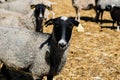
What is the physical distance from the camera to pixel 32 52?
262 inches

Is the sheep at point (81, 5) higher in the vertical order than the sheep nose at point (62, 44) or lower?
lower

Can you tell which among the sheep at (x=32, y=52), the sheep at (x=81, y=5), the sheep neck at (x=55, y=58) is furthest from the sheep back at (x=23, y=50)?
the sheep at (x=81, y=5)

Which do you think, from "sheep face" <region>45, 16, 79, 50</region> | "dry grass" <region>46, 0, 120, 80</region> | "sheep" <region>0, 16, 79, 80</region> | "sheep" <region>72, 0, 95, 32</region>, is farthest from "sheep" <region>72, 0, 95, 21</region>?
"sheep face" <region>45, 16, 79, 50</region>

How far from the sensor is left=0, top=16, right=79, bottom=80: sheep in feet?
21.5

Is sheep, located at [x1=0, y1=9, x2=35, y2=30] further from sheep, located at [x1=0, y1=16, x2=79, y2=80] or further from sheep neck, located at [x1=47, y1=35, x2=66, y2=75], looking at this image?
sheep neck, located at [x1=47, y1=35, x2=66, y2=75]

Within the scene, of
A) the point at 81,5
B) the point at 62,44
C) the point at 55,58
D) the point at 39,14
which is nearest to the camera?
the point at 62,44

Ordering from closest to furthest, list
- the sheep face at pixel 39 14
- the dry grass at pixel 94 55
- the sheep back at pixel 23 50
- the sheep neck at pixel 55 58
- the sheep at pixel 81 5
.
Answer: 1. the sheep neck at pixel 55 58
2. the sheep back at pixel 23 50
3. the dry grass at pixel 94 55
4. the sheep face at pixel 39 14
5. the sheep at pixel 81 5

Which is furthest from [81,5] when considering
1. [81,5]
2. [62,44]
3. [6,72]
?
[62,44]

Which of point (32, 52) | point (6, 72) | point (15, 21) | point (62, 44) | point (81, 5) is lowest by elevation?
point (81, 5)

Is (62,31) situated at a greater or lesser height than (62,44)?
greater

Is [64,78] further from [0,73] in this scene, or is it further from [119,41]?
[119,41]

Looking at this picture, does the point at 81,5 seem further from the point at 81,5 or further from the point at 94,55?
the point at 94,55

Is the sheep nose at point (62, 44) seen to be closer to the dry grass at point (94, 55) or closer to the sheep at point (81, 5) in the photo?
the dry grass at point (94, 55)

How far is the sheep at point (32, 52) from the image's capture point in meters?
6.55
